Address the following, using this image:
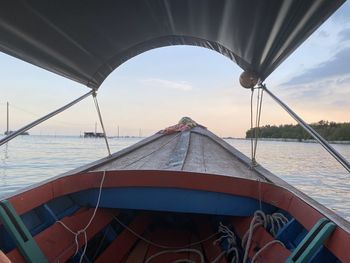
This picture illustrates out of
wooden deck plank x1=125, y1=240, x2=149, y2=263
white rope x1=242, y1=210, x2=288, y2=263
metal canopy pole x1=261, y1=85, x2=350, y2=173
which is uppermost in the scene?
metal canopy pole x1=261, y1=85, x2=350, y2=173

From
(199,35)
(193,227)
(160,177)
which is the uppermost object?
(199,35)

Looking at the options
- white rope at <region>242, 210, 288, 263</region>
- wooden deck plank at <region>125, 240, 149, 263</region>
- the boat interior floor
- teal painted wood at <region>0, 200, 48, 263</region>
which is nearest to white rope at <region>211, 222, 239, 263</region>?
the boat interior floor

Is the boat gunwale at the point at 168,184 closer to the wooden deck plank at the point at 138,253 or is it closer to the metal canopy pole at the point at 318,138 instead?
the metal canopy pole at the point at 318,138

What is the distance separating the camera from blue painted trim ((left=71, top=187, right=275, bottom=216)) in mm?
2426

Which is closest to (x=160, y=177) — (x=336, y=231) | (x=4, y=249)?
(x=4, y=249)

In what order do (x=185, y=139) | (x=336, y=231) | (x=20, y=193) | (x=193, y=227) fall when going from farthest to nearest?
(x=185, y=139) → (x=193, y=227) → (x=20, y=193) → (x=336, y=231)

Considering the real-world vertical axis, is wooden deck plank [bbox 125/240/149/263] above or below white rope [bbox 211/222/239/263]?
below

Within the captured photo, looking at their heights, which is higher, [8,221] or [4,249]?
[8,221]

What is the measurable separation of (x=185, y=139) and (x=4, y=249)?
3999 millimetres

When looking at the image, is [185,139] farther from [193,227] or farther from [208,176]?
[208,176]

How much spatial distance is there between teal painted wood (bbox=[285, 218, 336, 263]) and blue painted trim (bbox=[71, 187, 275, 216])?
79 centimetres

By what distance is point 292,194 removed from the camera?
2.16 m

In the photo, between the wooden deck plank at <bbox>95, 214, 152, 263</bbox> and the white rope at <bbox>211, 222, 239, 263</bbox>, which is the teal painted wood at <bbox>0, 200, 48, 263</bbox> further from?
the white rope at <bbox>211, 222, 239, 263</bbox>

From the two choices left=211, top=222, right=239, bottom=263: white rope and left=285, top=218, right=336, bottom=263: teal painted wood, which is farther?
left=211, top=222, right=239, bottom=263: white rope
